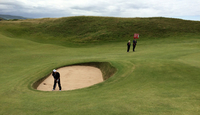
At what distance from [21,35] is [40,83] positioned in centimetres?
4503

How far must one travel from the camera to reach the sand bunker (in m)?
14.6

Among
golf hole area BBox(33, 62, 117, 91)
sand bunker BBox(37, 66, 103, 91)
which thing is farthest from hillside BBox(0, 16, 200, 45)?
sand bunker BBox(37, 66, 103, 91)

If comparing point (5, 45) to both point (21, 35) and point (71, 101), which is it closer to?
point (21, 35)

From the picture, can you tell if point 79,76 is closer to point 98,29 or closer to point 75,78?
point 75,78

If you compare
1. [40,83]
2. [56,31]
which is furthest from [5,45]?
[56,31]

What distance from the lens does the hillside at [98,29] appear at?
4972 centimetres

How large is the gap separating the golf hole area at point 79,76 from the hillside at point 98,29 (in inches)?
1133

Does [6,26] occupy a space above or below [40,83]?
above

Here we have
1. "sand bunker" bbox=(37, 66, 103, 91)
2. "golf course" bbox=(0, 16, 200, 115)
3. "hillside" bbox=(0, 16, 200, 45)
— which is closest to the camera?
"golf course" bbox=(0, 16, 200, 115)

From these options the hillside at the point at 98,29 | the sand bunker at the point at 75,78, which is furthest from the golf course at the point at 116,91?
the hillside at the point at 98,29

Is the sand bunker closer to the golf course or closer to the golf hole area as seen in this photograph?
the golf hole area

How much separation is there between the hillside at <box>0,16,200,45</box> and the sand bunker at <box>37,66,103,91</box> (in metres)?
29.1

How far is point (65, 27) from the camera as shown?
6147 centimetres

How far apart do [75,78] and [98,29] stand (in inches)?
1684
